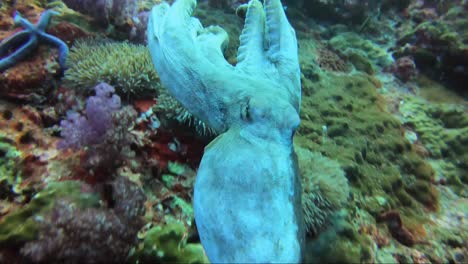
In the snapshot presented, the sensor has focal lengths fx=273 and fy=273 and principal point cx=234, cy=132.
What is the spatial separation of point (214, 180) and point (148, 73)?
8.09 ft

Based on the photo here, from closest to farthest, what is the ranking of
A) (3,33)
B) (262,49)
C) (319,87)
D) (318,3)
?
(262,49), (3,33), (319,87), (318,3)

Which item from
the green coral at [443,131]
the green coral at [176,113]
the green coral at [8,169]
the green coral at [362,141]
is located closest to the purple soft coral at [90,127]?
the green coral at [8,169]

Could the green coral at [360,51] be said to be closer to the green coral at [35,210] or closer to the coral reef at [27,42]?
the coral reef at [27,42]

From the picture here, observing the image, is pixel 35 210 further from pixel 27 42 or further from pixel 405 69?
pixel 405 69

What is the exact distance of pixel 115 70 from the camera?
3670 millimetres

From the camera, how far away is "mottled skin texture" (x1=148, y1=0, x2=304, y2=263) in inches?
68.0

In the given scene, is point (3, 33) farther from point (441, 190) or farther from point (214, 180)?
point (441, 190)

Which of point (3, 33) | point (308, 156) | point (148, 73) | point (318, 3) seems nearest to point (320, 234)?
point (308, 156)

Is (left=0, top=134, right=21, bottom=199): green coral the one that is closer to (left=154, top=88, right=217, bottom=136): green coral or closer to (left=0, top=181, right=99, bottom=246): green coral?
(left=0, top=181, right=99, bottom=246): green coral

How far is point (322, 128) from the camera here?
4551 mm

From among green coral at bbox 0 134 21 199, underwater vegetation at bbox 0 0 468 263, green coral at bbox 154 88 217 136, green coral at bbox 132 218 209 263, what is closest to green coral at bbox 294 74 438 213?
underwater vegetation at bbox 0 0 468 263

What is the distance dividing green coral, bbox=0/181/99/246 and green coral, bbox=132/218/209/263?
577 mm

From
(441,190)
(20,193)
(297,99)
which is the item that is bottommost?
(20,193)

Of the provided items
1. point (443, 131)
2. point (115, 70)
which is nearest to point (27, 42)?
point (115, 70)
